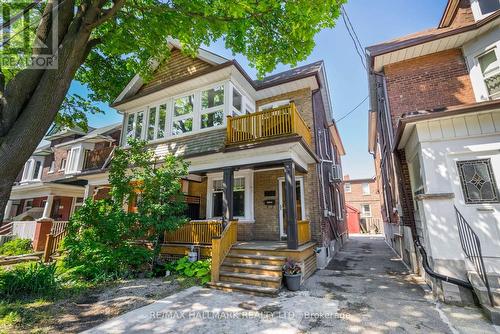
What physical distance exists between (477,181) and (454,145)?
94 centimetres

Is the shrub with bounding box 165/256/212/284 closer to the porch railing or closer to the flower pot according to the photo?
the flower pot

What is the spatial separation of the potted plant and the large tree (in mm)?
6099

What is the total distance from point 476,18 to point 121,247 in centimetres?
1362

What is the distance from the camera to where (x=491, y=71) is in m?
6.73

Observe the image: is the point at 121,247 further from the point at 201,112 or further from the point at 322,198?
the point at 322,198

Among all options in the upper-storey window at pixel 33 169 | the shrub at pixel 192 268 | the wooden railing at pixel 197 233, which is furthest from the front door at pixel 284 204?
the upper-storey window at pixel 33 169

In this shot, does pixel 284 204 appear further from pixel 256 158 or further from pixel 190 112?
pixel 190 112

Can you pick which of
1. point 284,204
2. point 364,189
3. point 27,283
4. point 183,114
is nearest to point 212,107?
point 183,114

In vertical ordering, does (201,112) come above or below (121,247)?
above

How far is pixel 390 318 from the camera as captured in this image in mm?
4047

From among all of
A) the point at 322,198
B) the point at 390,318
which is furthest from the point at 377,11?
the point at 390,318

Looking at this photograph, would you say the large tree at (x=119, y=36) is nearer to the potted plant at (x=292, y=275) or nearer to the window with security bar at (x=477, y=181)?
the window with security bar at (x=477, y=181)

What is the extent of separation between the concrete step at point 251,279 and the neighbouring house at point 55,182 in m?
9.15

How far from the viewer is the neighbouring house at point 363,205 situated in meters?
28.7
